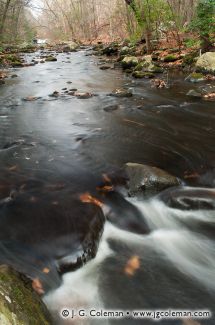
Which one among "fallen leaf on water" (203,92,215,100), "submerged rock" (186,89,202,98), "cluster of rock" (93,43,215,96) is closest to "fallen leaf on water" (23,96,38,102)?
"cluster of rock" (93,43,215,96)

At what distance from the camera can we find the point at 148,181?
4.42 metres

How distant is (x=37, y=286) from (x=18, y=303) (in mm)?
748

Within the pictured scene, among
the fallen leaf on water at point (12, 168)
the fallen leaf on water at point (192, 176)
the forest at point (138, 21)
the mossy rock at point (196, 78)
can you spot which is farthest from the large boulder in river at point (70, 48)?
the fallen leaf on water at point (192, 176)

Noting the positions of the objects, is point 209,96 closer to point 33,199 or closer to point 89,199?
point 89,199

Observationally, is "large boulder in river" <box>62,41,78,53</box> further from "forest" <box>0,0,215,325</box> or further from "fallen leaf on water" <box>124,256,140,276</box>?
"fallen leaf on water" <box>124,256,140,276</box>

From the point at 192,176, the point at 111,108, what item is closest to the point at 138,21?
the point at 111,108

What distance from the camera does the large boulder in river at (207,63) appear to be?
1252 cm

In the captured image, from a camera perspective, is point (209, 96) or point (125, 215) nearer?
point (125, 215)

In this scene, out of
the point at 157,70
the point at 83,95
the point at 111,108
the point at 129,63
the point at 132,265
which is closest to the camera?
the point at 132,265

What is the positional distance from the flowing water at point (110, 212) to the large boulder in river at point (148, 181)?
117mm

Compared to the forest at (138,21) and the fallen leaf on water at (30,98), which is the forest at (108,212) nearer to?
the fallen leaf on water at (30,98)

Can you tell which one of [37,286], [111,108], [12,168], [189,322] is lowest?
[189,322]

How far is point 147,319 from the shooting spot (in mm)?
2713

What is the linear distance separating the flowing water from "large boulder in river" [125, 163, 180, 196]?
117 mm
